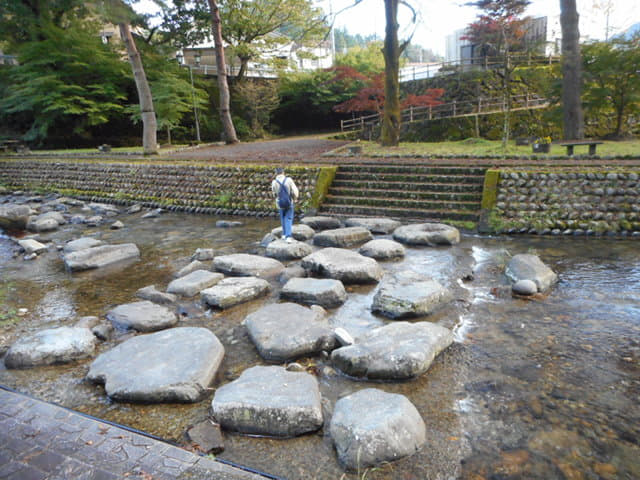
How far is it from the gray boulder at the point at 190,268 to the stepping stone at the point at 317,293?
1859mm

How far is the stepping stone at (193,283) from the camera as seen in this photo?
18.6 ft

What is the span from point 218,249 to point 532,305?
537cm

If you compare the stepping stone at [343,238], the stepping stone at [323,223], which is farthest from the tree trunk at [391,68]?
the stepping stone at [343,238]

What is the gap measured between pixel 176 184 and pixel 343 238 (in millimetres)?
7293

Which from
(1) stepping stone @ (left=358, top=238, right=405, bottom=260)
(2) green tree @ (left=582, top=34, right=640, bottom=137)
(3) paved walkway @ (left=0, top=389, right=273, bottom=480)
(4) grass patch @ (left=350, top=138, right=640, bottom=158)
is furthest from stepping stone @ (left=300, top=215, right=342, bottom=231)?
A: (2) green tree @ (left=582, top=34, right=640, bottom=137)

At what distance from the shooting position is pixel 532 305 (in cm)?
494

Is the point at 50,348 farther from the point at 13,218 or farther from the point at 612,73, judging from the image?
the point at 612,73

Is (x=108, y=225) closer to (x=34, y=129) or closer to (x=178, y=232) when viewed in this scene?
(x=178, y=232)

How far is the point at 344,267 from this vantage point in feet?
19.4

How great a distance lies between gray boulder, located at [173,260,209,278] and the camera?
647 cm

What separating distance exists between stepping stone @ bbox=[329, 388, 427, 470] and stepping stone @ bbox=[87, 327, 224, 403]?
3.96ft

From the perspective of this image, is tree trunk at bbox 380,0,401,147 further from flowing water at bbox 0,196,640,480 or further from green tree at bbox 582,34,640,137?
flowing water at bbox 0,196,640,480

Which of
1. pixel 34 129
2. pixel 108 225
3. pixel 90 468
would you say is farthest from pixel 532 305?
pixel 34 129

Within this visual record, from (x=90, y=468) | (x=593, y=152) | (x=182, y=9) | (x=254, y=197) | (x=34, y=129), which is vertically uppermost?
(x=182, y=9)
